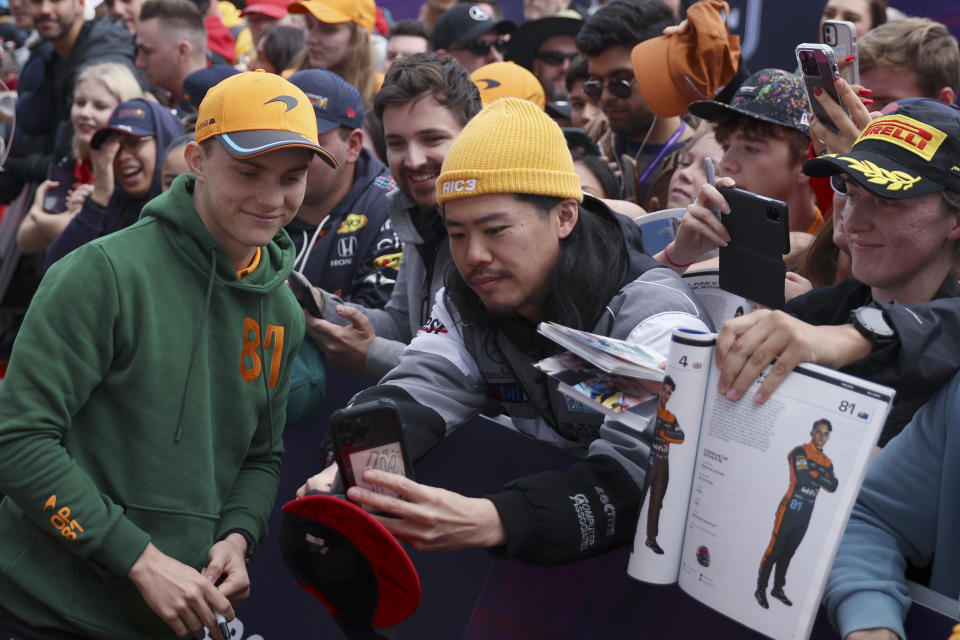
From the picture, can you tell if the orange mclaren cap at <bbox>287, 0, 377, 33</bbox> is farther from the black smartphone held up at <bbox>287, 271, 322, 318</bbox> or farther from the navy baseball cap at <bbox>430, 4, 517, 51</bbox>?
the black smartphone held up at <bbox>287, 271, 322, 318</bbox>

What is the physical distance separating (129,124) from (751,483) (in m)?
4.19

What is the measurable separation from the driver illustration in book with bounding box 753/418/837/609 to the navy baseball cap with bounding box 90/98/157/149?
13.7 ft

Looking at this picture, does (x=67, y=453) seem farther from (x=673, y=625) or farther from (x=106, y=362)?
(x=673, y=625)

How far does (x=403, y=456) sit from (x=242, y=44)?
8.72 metres

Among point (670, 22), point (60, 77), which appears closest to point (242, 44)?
point (60, 77)

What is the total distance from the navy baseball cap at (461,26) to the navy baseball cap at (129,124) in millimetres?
2166

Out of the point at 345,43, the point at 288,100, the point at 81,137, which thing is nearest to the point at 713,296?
the point at 288,100

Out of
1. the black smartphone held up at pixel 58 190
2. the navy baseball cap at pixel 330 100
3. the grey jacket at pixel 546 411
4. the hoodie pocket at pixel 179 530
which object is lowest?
the black smartphone held up at pixel 58 190

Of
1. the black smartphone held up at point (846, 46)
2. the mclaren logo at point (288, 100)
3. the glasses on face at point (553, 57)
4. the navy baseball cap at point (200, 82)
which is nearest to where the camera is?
the mclaren logo at point (288, 100)

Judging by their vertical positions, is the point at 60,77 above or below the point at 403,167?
below

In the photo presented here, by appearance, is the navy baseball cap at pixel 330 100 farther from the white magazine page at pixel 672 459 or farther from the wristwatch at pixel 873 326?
the wristwatch at pixel 873 326

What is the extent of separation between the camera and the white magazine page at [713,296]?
2.92 m

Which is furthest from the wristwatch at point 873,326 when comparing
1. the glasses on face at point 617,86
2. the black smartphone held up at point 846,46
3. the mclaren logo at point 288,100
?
the glasses on face at point 617,86

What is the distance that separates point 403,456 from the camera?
2.32 m
